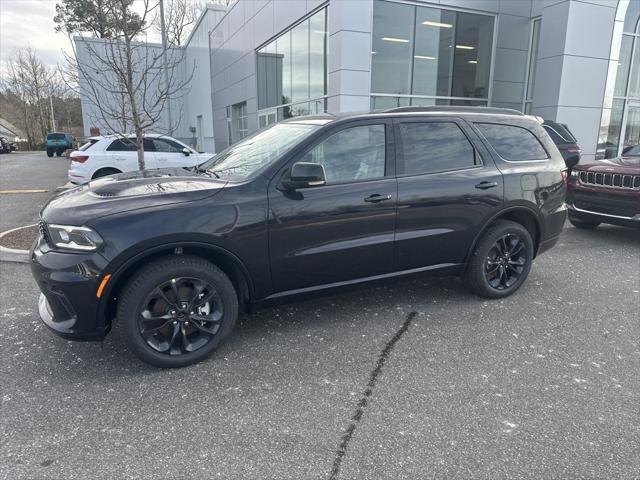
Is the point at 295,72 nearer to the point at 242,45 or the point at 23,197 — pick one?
the point at 242,45

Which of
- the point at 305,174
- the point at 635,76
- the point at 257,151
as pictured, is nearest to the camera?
the point at 305,174

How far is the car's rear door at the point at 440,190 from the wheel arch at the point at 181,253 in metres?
1.33

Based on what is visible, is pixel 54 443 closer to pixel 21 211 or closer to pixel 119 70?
pixel 119 70

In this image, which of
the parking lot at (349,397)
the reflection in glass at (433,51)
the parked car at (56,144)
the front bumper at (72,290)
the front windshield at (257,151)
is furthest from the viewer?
the parked car at (56,144)

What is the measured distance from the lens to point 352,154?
3.88 meters

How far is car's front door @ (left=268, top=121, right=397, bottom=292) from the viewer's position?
3555 millimetres

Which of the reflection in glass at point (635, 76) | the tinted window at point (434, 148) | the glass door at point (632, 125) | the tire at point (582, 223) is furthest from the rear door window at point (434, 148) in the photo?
the reflection in glass at point (635, 76)

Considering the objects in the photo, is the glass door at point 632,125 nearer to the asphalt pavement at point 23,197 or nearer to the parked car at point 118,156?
the parked car at point 118,156

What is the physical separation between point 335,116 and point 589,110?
37.9 feet

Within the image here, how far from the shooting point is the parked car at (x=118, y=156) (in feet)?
37.3

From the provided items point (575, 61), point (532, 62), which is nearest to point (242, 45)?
point (532, 62)

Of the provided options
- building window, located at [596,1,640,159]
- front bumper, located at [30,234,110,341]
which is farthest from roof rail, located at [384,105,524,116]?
building window, located at [596,1,640,159]

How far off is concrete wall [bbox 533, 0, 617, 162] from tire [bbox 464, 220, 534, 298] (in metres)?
9.39

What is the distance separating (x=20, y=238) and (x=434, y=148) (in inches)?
237
